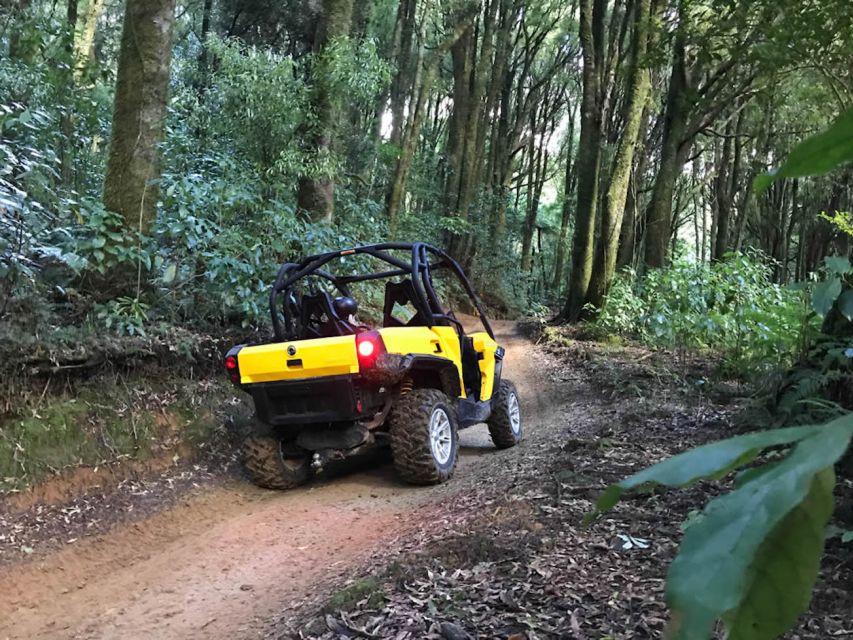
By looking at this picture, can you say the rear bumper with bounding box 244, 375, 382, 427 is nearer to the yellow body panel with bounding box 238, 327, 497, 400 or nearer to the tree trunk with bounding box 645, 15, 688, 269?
the yellow body panel with bounding box 238, 327, 497, 400

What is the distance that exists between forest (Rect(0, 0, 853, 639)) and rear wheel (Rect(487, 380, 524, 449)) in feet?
8.43

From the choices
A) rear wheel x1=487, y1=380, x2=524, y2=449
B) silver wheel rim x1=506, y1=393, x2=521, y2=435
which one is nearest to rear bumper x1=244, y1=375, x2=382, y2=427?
rear wheel x1=487, y1=380, x2=524, y2=449

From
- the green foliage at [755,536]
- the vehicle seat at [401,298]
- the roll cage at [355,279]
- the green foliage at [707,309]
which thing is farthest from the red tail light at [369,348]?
the green foliage at [707,309]

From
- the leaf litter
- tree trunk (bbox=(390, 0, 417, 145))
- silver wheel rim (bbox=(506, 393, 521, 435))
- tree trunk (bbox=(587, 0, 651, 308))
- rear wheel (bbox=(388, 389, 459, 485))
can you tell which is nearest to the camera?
the leaf litter

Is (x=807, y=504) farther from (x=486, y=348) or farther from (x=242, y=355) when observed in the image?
(x=486, y=348)

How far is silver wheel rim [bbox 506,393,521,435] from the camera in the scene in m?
7.39

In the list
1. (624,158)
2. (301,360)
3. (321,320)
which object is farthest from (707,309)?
(301,360)

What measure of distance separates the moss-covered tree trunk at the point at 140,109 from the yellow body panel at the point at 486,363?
3.79 meters

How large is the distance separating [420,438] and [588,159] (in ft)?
34.8

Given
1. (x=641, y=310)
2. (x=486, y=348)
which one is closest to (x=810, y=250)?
(x=641, y=310)

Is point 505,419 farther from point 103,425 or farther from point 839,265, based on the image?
point 839,265

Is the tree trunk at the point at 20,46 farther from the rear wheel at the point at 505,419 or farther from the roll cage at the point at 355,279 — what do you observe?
the rear wheel at the point at 505,419

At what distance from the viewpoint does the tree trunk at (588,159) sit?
14430 mm

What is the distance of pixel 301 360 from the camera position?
5.46 meters
